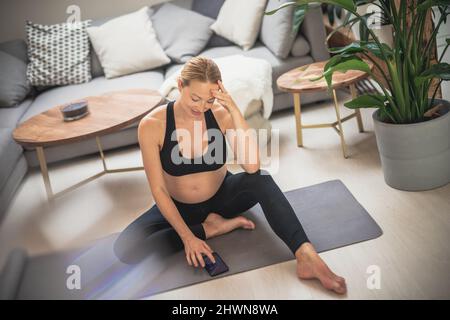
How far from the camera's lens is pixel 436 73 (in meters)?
2.17

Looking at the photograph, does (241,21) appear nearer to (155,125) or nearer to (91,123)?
(91,123)

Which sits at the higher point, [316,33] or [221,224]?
[316,33]

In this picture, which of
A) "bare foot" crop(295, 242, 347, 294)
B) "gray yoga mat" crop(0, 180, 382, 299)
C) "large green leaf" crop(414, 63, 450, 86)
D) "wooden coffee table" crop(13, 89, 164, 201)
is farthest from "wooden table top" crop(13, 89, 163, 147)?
"large green leaf" crop(414, 63, 450, 86)

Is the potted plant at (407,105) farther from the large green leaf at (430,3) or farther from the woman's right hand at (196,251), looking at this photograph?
the woman's right hand at (196,251)

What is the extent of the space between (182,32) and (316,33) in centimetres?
105

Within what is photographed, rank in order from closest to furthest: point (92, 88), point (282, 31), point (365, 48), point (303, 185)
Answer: point (365, 48), point (303, 185), point (282, 31), point (92, 88)

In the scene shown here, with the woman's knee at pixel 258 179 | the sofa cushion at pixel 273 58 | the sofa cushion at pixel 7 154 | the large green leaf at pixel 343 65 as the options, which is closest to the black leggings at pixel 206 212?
the woman's knee at pixel 258 179

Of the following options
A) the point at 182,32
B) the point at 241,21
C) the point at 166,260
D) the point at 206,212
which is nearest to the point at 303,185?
the point at 206,212

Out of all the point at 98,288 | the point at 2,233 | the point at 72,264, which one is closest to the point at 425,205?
the point at 98,288

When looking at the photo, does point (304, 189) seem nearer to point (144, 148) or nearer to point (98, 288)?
point (144, 148)

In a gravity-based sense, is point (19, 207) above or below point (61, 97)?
below

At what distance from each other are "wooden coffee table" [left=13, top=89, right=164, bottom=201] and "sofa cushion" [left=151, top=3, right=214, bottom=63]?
76cm

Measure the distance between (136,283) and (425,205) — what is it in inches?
50.1
